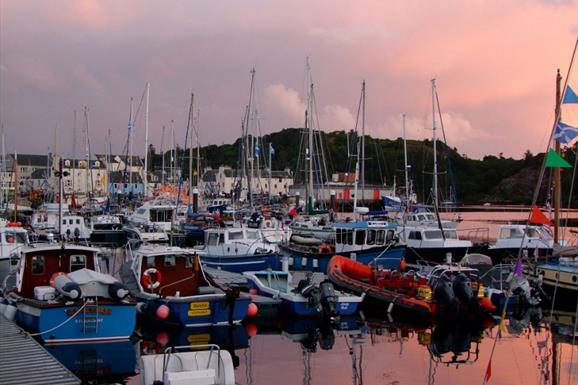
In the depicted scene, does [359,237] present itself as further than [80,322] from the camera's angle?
Yes

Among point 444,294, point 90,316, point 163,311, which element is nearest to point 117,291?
point 90,316

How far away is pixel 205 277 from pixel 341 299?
16.1ft

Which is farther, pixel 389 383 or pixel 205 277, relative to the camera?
pixel 205 277

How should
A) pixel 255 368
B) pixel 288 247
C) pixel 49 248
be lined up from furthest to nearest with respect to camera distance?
1. pixel 288 247
2. pixel 49 248
3. pixel 255 368

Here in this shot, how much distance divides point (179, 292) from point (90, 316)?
4.57 meters

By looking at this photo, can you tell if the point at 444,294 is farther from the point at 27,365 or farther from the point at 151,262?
the point at 27,365

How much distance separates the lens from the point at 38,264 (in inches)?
907

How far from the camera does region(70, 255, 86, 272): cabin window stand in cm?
2327

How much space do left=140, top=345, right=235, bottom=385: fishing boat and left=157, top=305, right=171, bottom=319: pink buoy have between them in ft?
31.6

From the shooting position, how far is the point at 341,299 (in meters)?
25.7

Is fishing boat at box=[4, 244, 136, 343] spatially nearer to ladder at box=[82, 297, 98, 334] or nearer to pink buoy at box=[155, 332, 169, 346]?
ladder at box=[82, 297, 98, 334]

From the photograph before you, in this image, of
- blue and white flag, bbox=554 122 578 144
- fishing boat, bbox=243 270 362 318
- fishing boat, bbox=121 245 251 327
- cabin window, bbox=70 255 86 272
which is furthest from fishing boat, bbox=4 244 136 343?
blue and white flag, bbox=554 122 578 144

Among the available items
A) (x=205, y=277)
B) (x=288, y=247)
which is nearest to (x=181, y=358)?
(x=205, y=277)

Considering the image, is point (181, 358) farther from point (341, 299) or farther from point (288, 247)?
point (288, 247)
